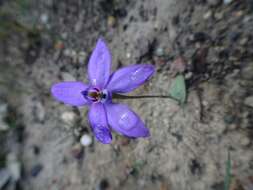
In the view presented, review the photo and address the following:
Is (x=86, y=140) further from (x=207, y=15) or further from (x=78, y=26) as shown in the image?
(x=207, y=15)

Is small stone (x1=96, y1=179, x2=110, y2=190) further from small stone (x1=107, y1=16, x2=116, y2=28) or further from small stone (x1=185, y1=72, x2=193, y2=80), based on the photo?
small stone (x1=107, y1=16, x2=116, y2=28)

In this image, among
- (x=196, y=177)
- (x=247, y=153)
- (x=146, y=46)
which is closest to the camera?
(x=247, y=153)

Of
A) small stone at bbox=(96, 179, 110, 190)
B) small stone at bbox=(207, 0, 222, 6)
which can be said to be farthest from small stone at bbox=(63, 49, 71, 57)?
small stone at bbox=(207, 0, 222, 6)

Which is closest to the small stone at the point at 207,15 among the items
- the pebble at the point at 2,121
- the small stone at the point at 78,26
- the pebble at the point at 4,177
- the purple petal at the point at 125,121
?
the purple petal at the point at 125,121

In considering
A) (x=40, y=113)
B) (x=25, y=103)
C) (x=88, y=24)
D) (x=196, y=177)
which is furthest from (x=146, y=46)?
(x=25, y=103)

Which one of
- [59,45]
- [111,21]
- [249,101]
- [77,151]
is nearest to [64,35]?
[59,45]

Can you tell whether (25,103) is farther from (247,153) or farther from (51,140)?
(247,153)
